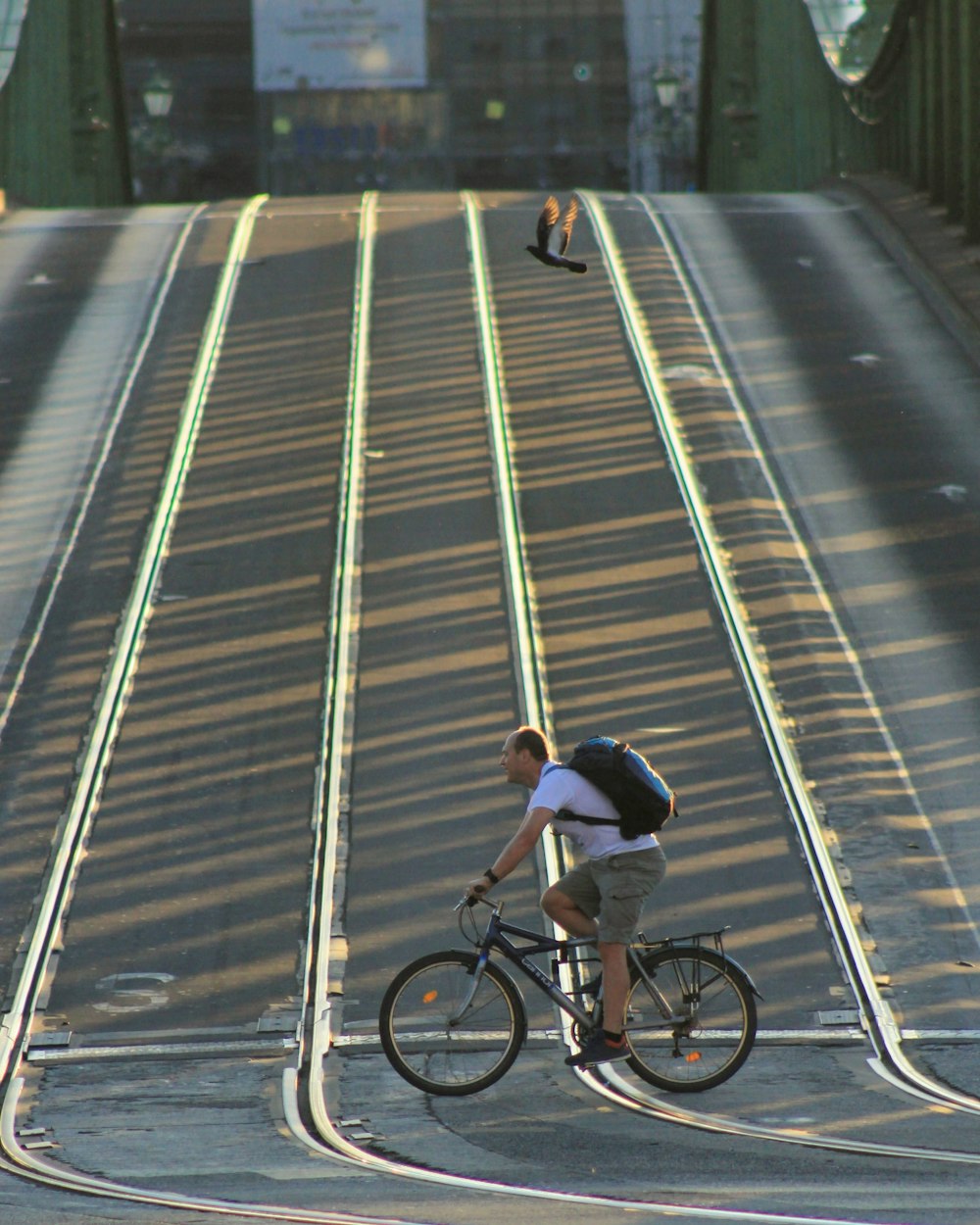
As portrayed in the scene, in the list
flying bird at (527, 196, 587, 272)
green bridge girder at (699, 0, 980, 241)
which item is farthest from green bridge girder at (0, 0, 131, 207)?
flying bird at (527, 196, 587, 272)

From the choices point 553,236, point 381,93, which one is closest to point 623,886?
point 553,236

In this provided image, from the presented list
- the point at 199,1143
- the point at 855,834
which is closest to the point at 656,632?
the point at 855,834

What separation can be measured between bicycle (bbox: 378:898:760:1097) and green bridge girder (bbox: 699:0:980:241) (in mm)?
18521

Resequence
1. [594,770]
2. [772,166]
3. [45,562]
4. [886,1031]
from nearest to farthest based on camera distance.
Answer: [594,770]
[886,1031]
[45,562]
[772,166]

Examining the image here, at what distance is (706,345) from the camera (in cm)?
2162

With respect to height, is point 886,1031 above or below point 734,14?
below

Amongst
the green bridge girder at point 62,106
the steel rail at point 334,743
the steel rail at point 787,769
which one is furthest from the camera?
the green bridge girder at point 62,106

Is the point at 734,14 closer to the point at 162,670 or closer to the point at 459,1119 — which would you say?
the point at 162,670

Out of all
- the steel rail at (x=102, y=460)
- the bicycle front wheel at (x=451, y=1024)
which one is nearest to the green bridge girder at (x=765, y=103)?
the steel rail at (x=102, y=460)

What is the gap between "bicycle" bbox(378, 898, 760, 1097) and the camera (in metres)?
7.88

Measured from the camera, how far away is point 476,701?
1301 cm

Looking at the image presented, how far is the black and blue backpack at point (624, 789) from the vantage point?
7824 mm

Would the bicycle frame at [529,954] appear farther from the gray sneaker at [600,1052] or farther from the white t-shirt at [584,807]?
the white t-shirt at [584,807]

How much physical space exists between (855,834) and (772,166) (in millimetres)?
33798
